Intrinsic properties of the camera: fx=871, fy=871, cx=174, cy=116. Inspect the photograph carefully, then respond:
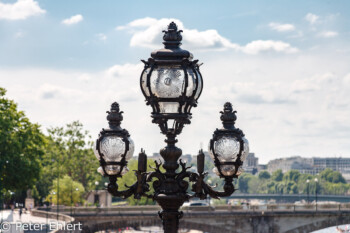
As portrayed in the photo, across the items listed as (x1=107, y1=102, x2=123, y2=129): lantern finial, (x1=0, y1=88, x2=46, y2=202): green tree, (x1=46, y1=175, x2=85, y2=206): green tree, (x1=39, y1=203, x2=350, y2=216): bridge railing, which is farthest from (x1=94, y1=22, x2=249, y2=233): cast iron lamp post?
(x1=46, y1=175, x2=85, y2=206): green tree

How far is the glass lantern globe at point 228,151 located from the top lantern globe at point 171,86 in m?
0.49

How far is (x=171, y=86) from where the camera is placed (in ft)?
32.2

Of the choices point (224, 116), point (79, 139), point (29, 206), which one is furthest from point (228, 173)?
point (79, 139)

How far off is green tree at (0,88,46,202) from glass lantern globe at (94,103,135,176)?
50.1m

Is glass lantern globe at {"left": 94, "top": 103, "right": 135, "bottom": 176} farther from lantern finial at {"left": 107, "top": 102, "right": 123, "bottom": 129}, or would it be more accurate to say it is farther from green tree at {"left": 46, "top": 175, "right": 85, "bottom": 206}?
green tree at {"left": 46, "top": 175, "right": 85, "bottom": 206}

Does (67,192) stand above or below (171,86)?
below

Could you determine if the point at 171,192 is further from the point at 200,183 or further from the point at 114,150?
the point at 114,150

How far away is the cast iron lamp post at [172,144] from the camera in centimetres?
986

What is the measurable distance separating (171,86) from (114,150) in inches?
46.0

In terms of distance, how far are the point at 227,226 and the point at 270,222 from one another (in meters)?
4.19

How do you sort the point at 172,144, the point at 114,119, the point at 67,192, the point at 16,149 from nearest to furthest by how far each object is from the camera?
the point at 172,144
the point at 114,119
the point at 16,149
the point at 67,192

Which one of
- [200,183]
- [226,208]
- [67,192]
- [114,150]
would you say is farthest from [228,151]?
[67,192]

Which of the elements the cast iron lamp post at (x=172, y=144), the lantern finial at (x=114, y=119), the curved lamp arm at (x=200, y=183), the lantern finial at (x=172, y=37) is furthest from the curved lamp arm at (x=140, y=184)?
the lantern finial at (x=172, y=37)

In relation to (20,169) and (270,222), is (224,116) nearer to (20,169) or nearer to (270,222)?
(20,169)
